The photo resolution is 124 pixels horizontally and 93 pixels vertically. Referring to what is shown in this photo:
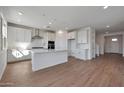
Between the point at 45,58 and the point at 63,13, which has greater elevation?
the point at 63,13

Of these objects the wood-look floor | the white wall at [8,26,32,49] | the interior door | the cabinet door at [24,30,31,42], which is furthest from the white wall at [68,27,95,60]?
the interior door

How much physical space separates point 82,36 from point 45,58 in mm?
3888

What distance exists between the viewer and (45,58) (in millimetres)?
4141

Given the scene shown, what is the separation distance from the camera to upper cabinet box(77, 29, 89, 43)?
653 centimetres

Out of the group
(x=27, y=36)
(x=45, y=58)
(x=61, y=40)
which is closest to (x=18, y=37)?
(x=27, y=36)

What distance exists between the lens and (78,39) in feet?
23.9

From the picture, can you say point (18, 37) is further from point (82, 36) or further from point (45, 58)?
point (82, 36)

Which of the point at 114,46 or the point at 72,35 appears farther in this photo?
the point at 114,46

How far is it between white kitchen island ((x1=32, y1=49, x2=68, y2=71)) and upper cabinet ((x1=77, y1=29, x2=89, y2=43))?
7.20 feet

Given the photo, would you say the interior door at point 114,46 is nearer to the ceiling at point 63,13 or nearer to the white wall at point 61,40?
the white wall at point 61,40

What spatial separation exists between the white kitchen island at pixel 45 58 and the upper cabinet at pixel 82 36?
2.20m

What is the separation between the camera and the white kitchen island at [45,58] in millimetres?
3695
